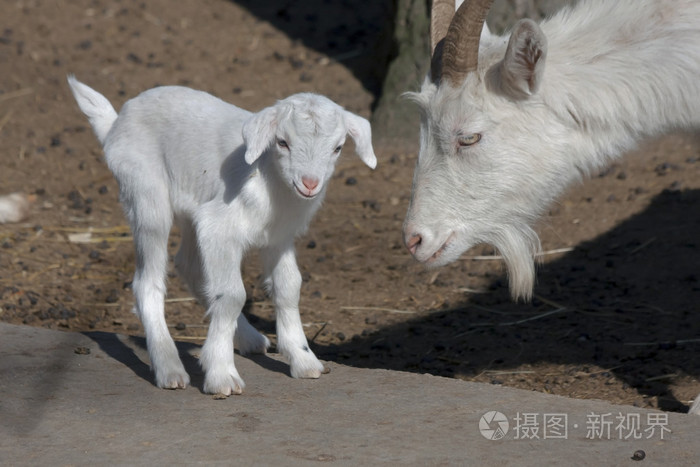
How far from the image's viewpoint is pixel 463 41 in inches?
160

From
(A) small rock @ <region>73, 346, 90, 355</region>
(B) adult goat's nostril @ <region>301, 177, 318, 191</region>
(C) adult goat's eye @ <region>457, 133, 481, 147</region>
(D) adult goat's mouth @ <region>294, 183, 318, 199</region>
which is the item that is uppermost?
(C) adult goat's eye @ <region>457, 133, 481, 147</region>

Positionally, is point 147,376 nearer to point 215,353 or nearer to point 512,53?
point 215,353

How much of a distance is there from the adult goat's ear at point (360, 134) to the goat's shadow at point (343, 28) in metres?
5.02

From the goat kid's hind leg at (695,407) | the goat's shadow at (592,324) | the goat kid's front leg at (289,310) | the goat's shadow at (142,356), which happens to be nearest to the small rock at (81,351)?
the goat's shadow at (142,356)

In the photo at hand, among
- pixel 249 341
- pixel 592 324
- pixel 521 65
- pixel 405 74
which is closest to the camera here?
pixel 521 65

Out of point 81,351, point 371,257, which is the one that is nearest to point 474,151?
point 81,351

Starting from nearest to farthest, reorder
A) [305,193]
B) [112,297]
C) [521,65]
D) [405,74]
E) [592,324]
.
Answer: [305,193] → [521,65] → [592,324] → [112,297] → [405,74]

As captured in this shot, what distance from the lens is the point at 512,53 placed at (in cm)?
396

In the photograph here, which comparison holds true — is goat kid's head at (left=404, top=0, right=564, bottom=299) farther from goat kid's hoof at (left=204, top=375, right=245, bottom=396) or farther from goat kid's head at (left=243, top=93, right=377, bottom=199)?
goat kid's hoof at (left=204, top=375, right=245, bottom=396)

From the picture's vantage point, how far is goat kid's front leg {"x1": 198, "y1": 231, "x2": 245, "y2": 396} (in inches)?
155

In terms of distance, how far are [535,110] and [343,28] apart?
648 centimetres

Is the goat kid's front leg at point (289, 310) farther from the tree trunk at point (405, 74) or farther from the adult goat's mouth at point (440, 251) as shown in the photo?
the tree trunk at point (405, 74)

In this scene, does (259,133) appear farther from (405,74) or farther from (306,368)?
(405,74)

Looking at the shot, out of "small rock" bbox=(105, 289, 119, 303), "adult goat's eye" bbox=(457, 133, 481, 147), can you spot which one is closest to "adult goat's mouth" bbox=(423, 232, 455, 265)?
"adult goat's eye" bbox=(457, 133, 481, 147)
